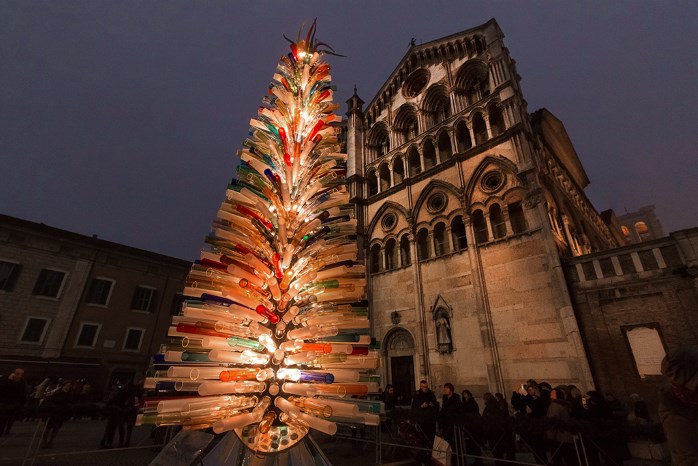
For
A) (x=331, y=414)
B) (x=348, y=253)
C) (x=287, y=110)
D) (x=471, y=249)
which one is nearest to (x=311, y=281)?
(x=348, y=253)

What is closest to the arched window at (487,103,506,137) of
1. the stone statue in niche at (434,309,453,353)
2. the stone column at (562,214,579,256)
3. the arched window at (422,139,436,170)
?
the arched window at (422,139,436,170)

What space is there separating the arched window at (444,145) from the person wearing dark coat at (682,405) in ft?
56.6

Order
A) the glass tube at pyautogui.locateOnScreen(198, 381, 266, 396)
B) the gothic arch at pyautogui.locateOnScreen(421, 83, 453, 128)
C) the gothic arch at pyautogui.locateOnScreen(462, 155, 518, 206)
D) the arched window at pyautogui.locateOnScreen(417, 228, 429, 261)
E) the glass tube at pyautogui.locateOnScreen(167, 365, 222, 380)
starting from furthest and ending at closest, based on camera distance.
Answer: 1. the gothic arch at pyautogui.locateOnScreen(421, 83, 453, 128)
2. the arched window at pyautogui.locateOnScreen(417, 228, 429, 261)
3. the gothic arch at pyautogui.locateOnScreen(462, 155, 518, 206)
4. the glass tube at pyautogui.locateOnScreen(167, 365, 222, 380)
5. the glass tube at pyautogui.locateOnScreen(198, 381, 266, 396)

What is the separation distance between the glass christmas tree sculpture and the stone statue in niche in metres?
12.9

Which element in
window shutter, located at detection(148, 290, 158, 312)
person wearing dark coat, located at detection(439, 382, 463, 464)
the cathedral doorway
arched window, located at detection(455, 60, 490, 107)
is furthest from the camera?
window shutter, located at detection(148, 290, 158, 312)

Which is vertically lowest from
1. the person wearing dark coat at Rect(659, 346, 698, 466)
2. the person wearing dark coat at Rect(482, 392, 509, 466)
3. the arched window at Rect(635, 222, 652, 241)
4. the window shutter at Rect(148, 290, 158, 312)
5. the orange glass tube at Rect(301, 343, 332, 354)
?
the person wearing dark coat at Rect(482, 392, 509, 466)

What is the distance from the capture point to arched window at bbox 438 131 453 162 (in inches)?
718

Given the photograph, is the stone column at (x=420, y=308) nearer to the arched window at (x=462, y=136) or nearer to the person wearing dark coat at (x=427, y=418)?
the arched window at (x=462, y=136)

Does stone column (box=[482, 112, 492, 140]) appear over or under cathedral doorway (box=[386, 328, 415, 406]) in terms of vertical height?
over

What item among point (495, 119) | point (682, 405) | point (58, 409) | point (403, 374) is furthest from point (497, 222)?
point (58, 409)

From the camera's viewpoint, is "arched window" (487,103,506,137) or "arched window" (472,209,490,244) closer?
"arched window" (472,209,490,244)

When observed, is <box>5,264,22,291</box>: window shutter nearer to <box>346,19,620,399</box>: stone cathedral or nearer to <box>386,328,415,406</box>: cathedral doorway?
<box>346,19,620,399</box>: stone cathedral

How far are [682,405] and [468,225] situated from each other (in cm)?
1335

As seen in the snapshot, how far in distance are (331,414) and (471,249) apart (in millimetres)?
A: 13927
